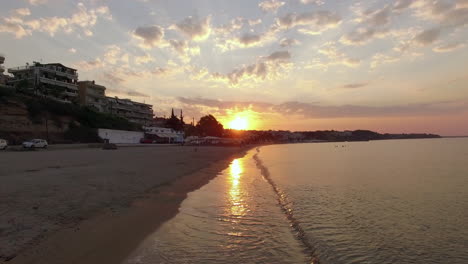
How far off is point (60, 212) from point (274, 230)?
6791mm

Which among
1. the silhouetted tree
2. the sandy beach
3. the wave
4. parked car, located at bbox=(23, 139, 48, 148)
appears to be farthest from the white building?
the wave

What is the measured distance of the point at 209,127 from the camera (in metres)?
133

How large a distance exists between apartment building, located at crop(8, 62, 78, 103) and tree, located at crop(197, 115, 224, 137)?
5648 centimetres

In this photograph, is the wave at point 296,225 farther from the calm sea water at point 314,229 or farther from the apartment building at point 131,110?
the apartment building at point 131,110

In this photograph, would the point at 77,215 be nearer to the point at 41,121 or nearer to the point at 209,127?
the point at 41,121

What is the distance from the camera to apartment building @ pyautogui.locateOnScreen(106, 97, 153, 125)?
101312mm

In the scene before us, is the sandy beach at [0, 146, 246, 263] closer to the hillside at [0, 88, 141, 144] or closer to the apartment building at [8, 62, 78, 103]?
the hillside at [0, 88, 141, 144]

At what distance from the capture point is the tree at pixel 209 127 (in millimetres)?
131250

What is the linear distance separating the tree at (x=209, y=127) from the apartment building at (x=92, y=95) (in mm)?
44875

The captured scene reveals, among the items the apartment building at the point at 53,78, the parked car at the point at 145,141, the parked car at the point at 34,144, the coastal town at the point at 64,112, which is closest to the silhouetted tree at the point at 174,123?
the coastal town at the point at 64,112

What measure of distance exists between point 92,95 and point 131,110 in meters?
18.7

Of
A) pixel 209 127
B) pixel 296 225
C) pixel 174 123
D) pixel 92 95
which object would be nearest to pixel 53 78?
pixel 92 95

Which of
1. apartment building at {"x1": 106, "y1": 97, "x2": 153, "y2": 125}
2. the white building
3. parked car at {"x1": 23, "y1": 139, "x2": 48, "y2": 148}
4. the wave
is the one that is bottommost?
the wave

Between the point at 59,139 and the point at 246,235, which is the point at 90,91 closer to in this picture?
the point at 59,139
